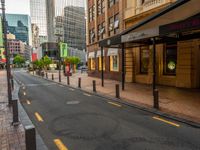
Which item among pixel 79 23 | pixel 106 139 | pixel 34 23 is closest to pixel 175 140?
pixel 106 139

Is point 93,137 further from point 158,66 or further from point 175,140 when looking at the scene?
point 158,66

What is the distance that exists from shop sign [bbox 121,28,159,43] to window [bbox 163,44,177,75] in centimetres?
614

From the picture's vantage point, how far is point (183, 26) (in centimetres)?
934

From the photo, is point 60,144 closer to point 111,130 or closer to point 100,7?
point 111,130

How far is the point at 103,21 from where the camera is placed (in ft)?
101

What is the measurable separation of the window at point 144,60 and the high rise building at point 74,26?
116185 mm

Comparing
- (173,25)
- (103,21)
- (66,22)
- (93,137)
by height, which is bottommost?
(93,137)

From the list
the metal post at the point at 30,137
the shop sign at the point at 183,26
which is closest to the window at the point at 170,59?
the shop sign at the point at 183,26

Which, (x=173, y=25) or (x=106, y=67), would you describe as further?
(x=106, y=67)

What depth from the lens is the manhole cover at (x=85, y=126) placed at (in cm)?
677

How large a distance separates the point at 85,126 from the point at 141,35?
778cm

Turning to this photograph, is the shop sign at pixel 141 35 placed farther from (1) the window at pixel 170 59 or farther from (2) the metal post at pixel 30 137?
(2) the metal post at pixel 30 137

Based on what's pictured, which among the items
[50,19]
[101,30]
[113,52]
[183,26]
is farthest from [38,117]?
[50,19]

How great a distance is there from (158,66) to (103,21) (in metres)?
14.4
